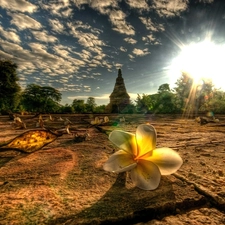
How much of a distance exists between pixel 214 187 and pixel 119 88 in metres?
26.4

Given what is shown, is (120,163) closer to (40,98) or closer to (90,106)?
(90,106)

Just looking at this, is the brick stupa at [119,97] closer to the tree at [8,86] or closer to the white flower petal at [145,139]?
the tree at [8,86]

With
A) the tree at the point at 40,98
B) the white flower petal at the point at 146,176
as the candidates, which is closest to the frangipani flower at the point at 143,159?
the white flower petal at the point at 146,176

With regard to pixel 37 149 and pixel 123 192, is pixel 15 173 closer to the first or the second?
pixel 37 149

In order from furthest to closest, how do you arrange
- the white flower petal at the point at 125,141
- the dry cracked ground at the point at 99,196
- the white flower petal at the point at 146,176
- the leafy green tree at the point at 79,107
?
1. the leafy green tree at the point at 79,107
2. the white flower petal at the point at 125,141
3. the white flower petal at the point at 146,176
4. the dry cracked ground at the point at 99,196


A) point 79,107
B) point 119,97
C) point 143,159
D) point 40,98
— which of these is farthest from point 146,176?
point 40,98

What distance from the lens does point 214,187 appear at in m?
0.59

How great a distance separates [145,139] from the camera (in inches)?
26.7

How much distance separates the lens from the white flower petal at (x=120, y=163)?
1.84 ft

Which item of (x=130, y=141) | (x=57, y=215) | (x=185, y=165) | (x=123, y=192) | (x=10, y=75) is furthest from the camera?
(x=10, y=75)

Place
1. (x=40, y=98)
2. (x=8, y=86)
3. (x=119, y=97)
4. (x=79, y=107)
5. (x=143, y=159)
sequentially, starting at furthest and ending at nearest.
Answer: (x=40, y=98) → (x=79, y=107) → (x=8, y=86) → (x=119, y=97) → (x=143, y=159)

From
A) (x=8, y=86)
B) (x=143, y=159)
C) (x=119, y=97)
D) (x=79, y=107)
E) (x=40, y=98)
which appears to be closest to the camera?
(x=143, y=159)

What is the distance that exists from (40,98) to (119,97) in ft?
78.9

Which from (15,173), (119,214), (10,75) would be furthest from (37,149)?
(10,75)
